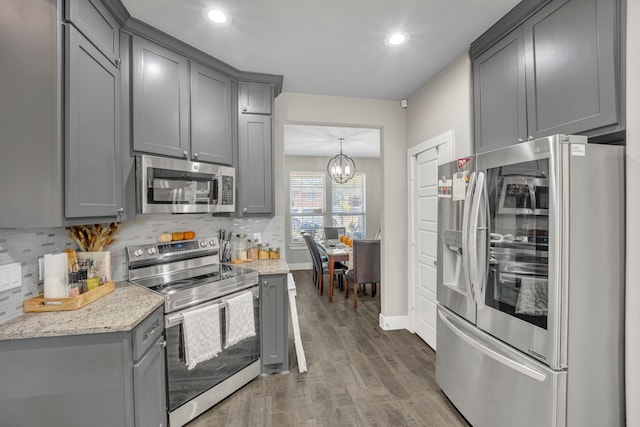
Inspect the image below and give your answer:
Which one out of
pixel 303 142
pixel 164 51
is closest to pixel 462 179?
pixel 164 51

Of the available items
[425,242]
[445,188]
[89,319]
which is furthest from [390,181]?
[89,319]

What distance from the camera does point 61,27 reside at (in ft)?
4.56

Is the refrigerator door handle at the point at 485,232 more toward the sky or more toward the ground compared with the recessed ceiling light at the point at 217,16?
more toward the ground

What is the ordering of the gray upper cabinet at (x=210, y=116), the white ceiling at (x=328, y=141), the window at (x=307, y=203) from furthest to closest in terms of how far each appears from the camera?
the window at (x=307, y=203)
the white ceiling at (x=328, y=141)
the gray upper cabinet at (x=210, y=116)

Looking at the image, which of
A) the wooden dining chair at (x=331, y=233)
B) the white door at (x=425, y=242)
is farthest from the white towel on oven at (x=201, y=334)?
the wooden dining chair at (x=331, y=233)

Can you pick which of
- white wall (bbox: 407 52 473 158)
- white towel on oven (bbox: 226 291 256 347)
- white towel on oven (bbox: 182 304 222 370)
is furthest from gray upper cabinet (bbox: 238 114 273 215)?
white wall (bbox: 407 52 473 158)

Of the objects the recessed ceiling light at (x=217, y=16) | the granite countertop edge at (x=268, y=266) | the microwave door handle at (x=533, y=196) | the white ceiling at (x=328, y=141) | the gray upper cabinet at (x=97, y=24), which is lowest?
the granite countertop edge at (x=268, y=266)

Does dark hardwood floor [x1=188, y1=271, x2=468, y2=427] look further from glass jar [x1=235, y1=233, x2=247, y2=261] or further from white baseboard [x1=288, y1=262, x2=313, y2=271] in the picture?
white baseboard [x1=288, y1=262, x2=313, y2=271]

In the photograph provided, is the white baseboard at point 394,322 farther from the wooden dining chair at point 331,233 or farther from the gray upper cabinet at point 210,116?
the wooden dining chair at point 331,233

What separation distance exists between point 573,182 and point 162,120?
95.4 inches

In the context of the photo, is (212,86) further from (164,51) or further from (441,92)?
(441,92)

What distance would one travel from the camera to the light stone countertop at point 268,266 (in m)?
2.42

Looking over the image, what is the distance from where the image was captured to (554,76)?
161 centimetres

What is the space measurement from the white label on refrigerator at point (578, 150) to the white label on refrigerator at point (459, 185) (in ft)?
1.85
